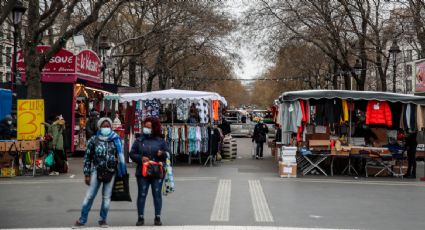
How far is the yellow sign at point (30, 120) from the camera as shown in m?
18.1

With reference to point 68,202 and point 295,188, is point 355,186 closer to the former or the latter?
point 295,188

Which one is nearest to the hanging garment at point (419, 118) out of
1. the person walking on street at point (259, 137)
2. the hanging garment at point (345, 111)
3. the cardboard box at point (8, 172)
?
the hanging garment at point (345, 111)

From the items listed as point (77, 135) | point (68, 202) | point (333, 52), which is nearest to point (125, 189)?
point (68, 202)

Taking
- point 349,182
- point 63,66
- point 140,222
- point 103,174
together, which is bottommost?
point 349,182

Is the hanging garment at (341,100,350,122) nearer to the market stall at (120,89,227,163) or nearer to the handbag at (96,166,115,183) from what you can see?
the market stall at (120,89,227,163)

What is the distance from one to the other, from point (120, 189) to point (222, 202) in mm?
3283

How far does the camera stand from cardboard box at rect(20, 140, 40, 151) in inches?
672

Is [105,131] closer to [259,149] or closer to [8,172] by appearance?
[8,172]

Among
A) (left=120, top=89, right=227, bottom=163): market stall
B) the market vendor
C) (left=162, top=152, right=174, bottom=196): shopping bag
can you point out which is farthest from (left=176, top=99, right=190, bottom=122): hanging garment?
(left=162, top=152, right=174, bottom=196): shopping bag

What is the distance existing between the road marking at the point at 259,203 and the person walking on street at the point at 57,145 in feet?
19.3

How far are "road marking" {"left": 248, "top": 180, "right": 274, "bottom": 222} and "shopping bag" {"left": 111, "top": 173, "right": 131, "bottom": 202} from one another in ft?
7.44

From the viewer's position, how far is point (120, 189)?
947cm

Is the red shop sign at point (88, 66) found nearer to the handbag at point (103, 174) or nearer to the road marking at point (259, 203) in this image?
the road marking at point (259, 203)

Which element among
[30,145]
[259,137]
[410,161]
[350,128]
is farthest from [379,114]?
[30,145]
